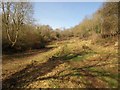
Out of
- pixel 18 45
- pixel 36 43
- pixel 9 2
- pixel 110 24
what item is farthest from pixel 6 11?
pixel 110 24

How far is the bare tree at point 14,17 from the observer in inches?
1262

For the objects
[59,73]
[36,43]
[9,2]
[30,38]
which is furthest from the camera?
[36,43]

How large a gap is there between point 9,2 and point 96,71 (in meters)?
23.2

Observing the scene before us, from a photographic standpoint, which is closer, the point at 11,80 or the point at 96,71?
the point at 96,71

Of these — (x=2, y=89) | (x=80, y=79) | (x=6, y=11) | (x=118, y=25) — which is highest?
(x=6, y=11)

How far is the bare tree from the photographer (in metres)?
32.1

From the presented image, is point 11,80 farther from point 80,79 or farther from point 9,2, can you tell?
point 9,2

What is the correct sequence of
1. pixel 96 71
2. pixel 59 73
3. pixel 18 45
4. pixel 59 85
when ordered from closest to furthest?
1. pixel 59 85
2. pixel 96 71
3. pixel 59 73
4. pixel 18 45

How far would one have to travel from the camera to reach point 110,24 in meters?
30.6

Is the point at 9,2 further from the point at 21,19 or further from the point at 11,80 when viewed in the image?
the point at 11,80

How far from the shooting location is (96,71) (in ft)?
42.7

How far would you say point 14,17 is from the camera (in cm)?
3334

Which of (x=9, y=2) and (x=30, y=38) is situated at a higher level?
(x=9, y=2)

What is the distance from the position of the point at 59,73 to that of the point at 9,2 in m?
21.5
